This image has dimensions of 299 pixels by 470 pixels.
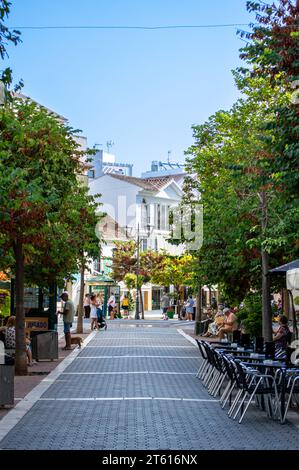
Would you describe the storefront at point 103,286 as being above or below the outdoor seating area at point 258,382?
above

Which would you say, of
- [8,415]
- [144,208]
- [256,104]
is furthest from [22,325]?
[144,208]

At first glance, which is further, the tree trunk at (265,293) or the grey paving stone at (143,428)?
the tree trunk at (265,293)

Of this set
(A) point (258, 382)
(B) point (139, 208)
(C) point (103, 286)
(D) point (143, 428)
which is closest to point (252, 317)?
(A) point (258, 382)

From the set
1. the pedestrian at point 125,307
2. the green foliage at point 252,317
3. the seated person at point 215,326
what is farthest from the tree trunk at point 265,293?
the pedestrian at point 125,307

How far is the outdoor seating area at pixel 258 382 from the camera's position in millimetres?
15273

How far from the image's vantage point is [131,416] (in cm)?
1534

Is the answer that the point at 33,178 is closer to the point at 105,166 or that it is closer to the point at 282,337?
the point at 282,337

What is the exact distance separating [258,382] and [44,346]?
505 inches

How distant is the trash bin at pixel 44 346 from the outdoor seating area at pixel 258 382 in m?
7.84

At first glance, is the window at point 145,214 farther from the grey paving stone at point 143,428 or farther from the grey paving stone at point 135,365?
the grey paving stone at point 143,428

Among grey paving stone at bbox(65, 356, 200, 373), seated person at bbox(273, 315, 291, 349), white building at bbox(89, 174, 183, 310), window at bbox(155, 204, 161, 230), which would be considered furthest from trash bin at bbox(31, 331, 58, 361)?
window at bbox(155, 204, 161, 230)
